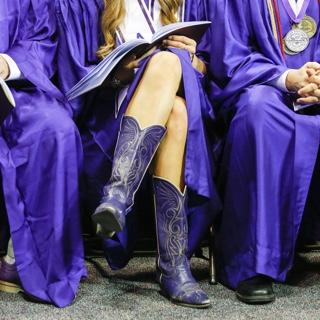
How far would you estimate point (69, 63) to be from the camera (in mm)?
2150

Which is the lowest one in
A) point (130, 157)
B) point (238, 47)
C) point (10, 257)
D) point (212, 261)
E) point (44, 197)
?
point (212, 261)

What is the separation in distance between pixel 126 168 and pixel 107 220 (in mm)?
155

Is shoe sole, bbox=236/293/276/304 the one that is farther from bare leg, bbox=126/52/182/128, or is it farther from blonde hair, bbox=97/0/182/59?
blonde hair, bbox=97/0/182/59

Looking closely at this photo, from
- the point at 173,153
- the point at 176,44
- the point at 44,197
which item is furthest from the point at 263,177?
the point at 44,197

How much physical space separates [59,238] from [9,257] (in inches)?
6.5

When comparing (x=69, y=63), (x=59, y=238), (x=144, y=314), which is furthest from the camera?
(x=69, y=63)

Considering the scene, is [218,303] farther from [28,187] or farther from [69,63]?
[69,63]

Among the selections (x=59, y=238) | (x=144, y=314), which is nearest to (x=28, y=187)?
(x=59, y=238)

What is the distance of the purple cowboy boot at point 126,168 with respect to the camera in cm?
170

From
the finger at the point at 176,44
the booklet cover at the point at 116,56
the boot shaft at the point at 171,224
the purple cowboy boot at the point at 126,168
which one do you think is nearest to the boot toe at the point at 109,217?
the purple cowboy boot at the point at 126,168

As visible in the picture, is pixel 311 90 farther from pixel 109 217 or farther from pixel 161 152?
pixel 109 217

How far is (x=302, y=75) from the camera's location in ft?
6.49

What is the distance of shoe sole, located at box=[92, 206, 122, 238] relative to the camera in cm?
167

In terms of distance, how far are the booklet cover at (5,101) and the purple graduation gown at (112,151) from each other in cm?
30
